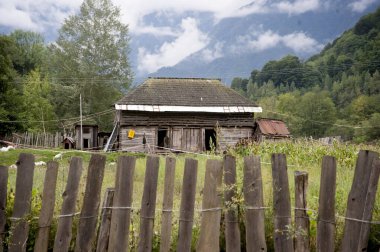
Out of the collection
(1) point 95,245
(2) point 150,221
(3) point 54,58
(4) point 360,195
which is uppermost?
(3) point 54,58

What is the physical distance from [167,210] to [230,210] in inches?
23.9

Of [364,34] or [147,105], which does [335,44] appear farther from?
[147,105]

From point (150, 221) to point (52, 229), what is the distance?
3.56 feet

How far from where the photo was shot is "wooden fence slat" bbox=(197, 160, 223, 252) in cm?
377

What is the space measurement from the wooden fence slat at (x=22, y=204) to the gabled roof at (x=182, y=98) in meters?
22.2

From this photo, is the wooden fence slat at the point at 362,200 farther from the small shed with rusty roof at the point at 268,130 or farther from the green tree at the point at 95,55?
the green tree at the point at 95,55

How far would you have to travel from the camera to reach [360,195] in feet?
11.5

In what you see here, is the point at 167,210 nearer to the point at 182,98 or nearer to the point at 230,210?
the point at 230,210

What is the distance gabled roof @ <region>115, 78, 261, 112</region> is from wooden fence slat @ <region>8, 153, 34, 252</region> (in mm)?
22174

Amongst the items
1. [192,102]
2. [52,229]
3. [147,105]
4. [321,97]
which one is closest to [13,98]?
[147,105]

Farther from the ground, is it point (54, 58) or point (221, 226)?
point (54, 58)

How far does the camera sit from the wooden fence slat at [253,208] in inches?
147

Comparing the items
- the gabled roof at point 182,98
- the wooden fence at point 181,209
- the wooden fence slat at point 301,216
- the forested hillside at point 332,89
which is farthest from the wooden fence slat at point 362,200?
the forested hillside at point 332,89

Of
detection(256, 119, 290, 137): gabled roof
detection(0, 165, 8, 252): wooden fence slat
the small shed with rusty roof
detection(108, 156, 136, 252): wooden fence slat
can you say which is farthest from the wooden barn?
detection(108, 156, 136, 252): wooden fence slat
